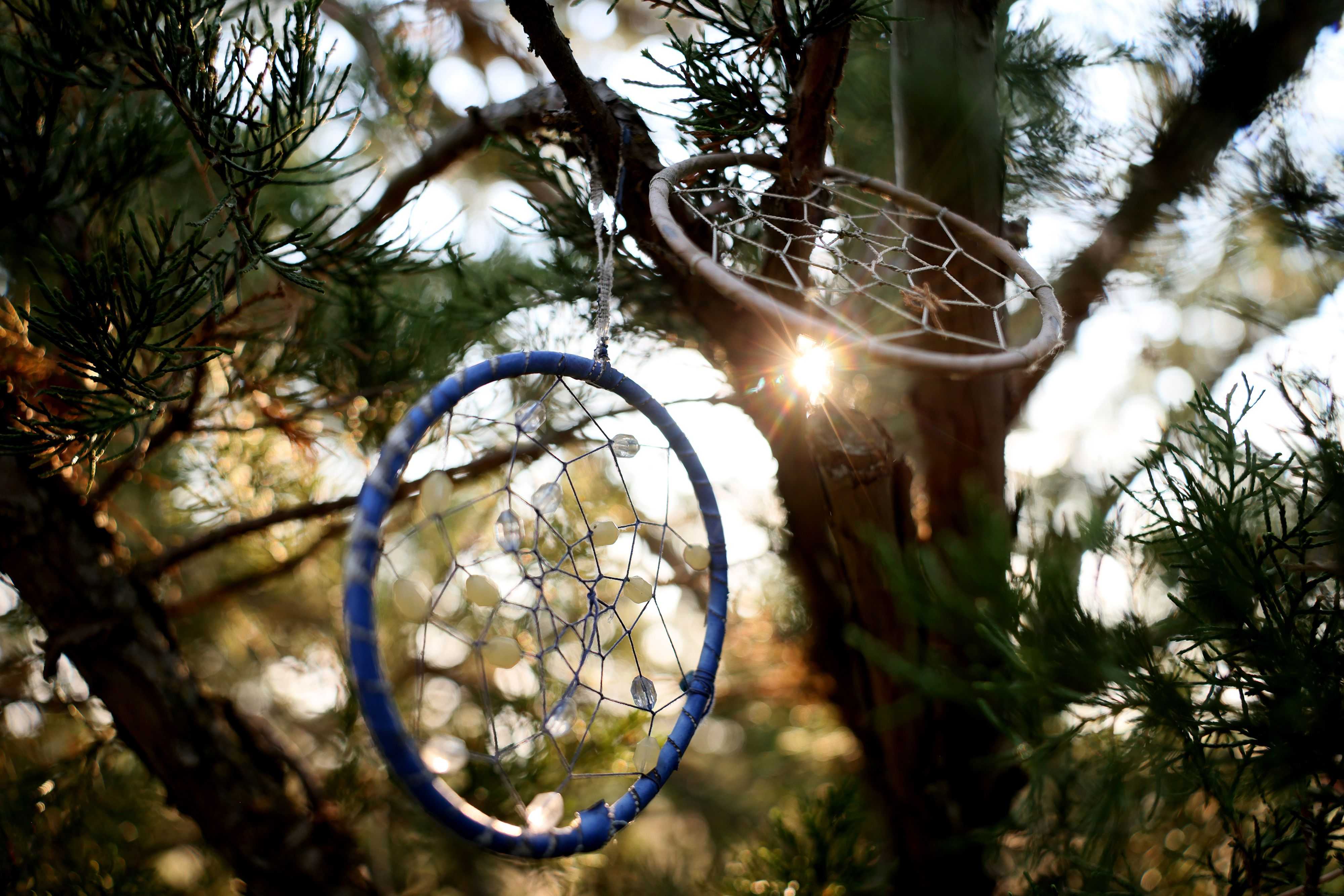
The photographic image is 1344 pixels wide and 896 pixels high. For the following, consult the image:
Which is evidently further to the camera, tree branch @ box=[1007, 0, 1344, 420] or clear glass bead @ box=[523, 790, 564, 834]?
tree branch @ box=[1007, 0, 1344, 420]

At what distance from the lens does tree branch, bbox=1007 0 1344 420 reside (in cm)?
73

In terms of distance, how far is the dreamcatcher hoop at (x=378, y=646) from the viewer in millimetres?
311

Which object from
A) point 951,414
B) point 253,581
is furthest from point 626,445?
point 253,581

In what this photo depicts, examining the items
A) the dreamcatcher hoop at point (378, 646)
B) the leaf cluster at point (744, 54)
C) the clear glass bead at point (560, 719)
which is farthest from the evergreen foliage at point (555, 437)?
the clear glass bead at point (560, 719)

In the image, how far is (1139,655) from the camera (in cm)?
53

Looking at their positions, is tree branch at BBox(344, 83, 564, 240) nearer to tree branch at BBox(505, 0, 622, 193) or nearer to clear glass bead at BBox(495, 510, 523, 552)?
tree branch at BBox(505, 0, 622, 193)

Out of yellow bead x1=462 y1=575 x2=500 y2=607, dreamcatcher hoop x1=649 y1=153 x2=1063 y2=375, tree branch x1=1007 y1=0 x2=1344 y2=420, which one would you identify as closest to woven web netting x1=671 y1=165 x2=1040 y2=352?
dreamcatcher hoop x1=649 y1=153 x2=1063 y2=375

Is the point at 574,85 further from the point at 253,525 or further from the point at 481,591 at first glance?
the point at 253,525

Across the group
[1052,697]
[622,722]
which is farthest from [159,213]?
[1052,697]

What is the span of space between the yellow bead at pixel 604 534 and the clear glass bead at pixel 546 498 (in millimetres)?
29

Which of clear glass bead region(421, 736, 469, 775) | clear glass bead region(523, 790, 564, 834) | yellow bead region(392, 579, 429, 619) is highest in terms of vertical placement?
yellow bead region(392, 579, 429, 619)

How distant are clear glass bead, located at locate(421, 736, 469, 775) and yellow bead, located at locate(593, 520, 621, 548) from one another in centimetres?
14

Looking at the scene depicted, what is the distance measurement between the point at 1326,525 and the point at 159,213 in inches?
43.1

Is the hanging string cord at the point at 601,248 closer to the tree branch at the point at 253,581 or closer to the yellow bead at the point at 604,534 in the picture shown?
the yellow bead at the point at 604,534
